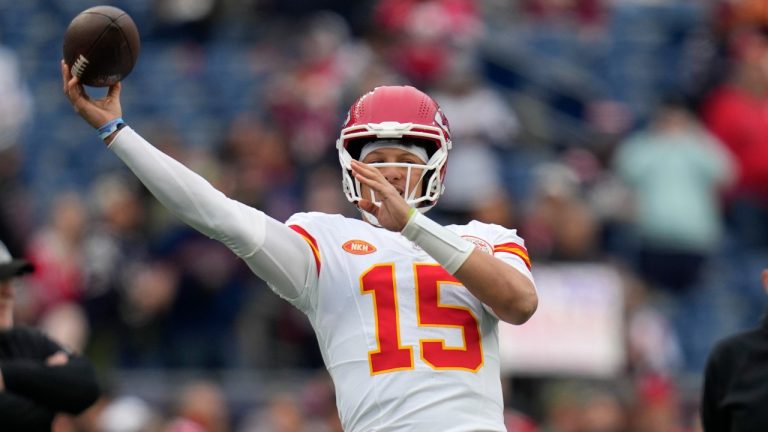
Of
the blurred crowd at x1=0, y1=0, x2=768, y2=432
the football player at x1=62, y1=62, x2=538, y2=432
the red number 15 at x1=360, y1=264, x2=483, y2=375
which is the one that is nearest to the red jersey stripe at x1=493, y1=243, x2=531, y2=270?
the football player at x1=62, y1=62, x2=538, y2=432

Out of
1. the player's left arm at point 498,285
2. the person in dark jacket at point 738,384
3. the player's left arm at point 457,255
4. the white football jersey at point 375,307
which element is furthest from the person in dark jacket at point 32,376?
the person in dark jacket at point 738,384

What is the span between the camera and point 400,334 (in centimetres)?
443

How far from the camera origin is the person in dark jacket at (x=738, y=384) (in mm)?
5082

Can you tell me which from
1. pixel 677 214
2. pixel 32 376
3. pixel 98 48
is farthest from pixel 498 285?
pixel 677 214

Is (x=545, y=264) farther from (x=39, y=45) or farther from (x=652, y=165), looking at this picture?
(x=39, y=45)

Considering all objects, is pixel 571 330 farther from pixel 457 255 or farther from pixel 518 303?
pixel 457 255

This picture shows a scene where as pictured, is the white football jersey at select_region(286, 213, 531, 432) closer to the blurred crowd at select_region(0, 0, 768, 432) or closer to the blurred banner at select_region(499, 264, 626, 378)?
the blurred crowd at select_region(0, 0, 768, 432)

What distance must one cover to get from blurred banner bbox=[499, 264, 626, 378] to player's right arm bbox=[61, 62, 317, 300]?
532cm

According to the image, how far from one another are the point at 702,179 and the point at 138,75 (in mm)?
4928

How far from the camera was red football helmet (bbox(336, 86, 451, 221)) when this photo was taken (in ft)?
15.1

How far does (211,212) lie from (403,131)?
0.72 metres

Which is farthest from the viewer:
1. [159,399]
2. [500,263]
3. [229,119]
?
[229,119]

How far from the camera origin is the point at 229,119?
12.2 meters

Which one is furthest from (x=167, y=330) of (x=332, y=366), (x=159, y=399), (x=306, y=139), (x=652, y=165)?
(x=332, y=366)
